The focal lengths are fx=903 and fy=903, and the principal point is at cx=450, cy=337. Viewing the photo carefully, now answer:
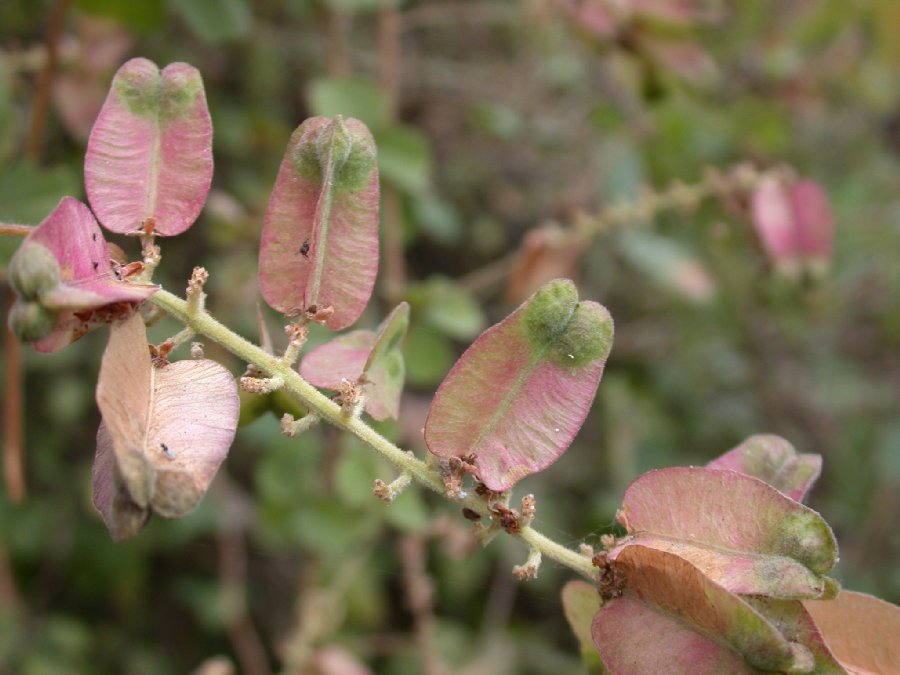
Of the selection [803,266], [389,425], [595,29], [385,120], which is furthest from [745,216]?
[389,425]

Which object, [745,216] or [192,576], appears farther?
[192,576]

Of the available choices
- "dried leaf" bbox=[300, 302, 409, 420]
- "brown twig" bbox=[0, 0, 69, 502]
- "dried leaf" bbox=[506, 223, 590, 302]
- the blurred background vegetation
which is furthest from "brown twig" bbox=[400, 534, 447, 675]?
"dried leaf" bbox=[300, 302, 409, 420]

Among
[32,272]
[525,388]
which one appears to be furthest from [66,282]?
[525,388]

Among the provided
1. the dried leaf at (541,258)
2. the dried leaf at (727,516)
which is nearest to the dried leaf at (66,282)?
the dried leaf at (727,516)

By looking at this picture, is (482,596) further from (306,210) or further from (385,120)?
(306,210)

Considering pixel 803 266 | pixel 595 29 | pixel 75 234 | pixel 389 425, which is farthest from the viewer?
pixel 595 29

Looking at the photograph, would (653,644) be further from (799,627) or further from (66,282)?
(66,282)

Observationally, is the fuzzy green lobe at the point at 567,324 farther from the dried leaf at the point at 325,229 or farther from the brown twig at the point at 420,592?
the brown twig at the point at 420,592
